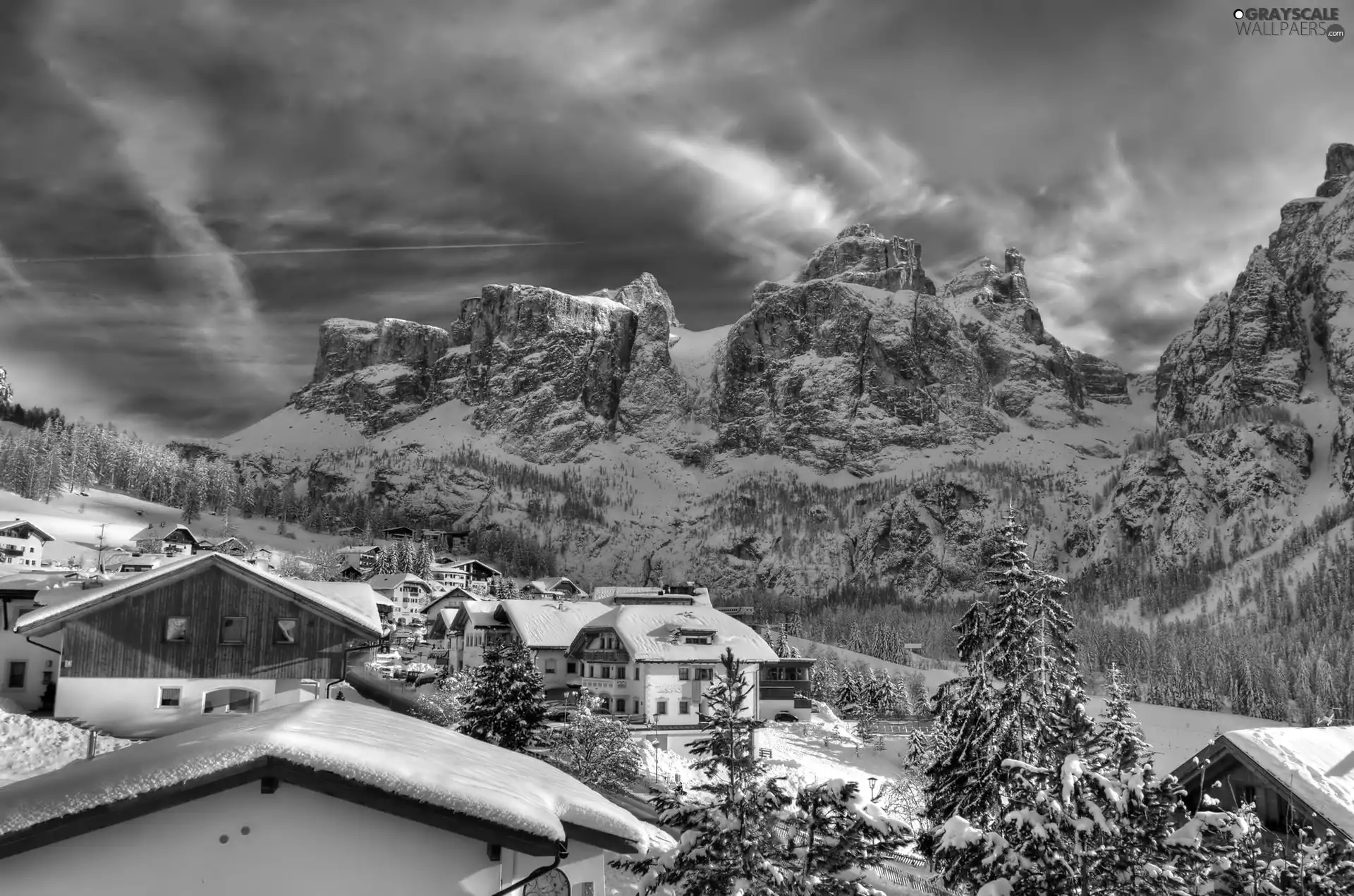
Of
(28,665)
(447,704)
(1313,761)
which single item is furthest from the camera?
(447,704)

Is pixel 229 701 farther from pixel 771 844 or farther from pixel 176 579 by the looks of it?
pixel 771 844

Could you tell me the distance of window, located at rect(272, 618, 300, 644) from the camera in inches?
947

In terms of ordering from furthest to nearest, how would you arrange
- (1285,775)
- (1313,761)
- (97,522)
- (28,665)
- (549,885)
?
(97,522), (28,665), (1313,761), (1285,775), (549,885)

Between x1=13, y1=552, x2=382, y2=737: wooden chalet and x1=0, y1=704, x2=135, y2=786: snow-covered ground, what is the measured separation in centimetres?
81

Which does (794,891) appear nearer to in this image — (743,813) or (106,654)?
(743,813)

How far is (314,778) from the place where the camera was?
22.7ft

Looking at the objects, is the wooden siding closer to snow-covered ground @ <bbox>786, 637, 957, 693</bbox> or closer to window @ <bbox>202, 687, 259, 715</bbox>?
window @ <bbox>202, 687, 259, 715</bbox>

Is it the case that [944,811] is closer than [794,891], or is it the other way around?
[794,891]

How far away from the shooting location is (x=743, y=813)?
10.0 meters

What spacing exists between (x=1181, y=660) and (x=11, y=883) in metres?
166

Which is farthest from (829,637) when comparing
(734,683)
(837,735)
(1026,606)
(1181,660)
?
(734,683)

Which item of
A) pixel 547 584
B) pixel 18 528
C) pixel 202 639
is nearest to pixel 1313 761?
pixel 202 639

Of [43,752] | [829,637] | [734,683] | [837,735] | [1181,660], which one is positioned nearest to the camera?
[734,683]

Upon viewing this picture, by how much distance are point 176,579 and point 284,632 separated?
2.98 metres
